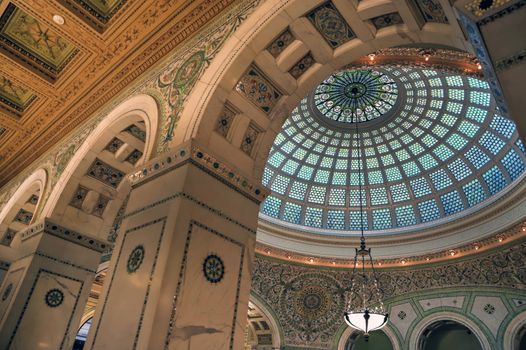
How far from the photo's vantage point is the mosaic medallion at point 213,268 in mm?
3865

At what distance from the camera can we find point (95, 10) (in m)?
5.85

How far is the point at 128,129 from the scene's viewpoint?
21.6 feet

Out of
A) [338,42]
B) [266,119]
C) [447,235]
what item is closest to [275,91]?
[266,119]

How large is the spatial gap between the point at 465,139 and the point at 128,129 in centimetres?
1086

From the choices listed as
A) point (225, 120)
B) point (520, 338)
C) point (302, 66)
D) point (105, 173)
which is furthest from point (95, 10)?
point (520, 338)

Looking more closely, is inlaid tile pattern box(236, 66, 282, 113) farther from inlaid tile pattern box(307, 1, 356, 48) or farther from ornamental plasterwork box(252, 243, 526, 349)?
ornamental plasterwork box(252, 243, 526, 349)

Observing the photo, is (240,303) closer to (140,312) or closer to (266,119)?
(140,312)

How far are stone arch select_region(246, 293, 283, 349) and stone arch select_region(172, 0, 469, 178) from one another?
9.23m

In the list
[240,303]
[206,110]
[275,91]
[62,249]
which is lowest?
[240,303]

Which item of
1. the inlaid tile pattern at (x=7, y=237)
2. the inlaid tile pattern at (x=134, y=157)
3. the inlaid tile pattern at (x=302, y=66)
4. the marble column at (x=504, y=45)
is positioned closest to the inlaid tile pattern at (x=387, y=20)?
the inlaid tile pattern at (x=302, y=66)

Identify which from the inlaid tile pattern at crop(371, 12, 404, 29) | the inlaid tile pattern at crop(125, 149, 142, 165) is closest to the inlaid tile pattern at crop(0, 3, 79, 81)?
the inlaid tile pattern at crop(125, 149, 142, 165)

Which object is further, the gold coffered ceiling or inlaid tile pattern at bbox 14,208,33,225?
inlaid tile pattern at bbox 14,208,33,225

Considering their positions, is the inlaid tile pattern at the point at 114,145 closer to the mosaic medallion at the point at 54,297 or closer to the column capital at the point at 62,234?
the column capital at the point at 62,234

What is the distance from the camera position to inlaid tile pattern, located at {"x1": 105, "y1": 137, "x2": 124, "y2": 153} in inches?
264
